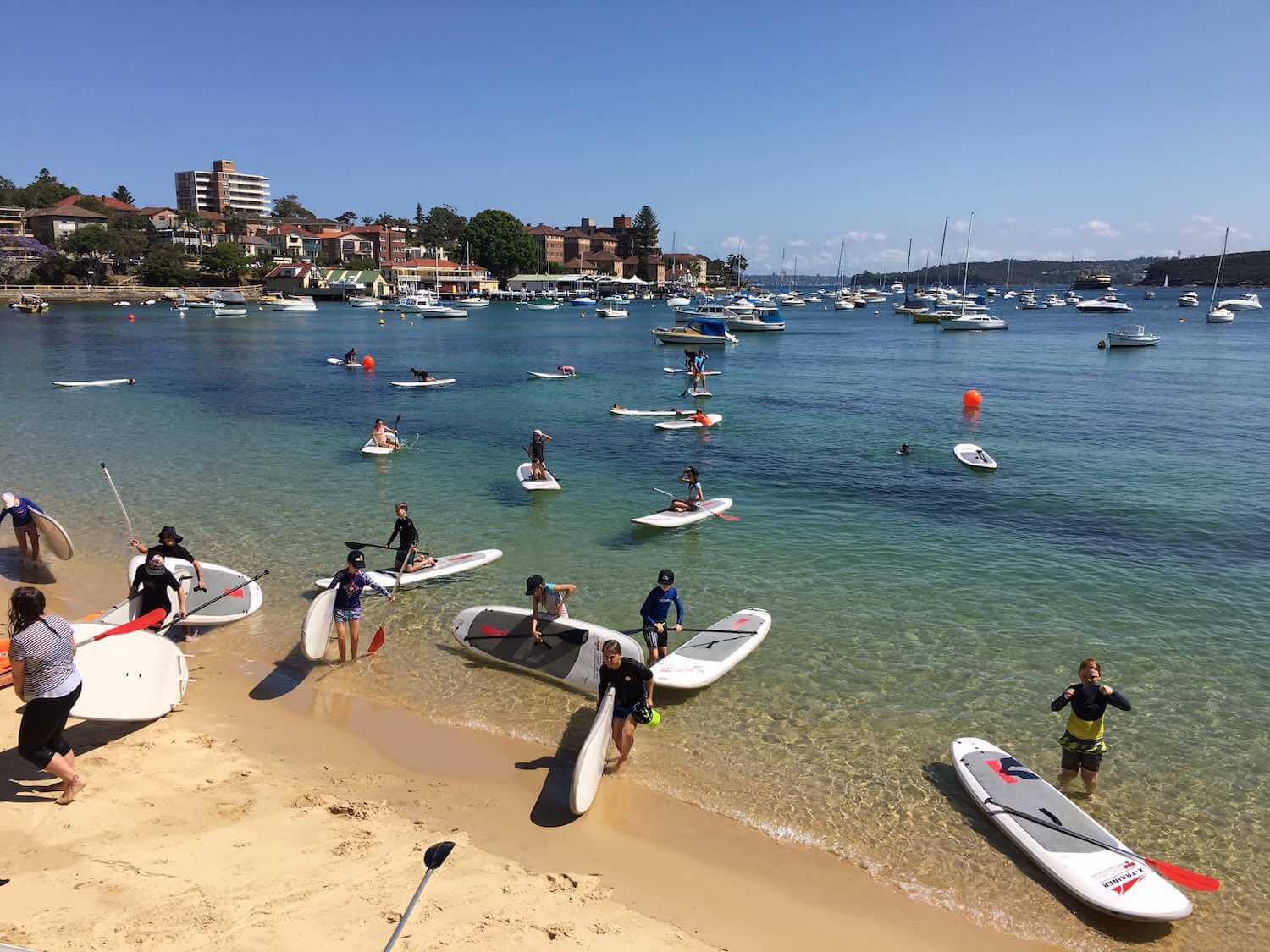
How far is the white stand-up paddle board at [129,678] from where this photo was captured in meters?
8.91

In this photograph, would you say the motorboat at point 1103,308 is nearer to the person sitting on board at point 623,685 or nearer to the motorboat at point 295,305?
the motorboat at point 295,305

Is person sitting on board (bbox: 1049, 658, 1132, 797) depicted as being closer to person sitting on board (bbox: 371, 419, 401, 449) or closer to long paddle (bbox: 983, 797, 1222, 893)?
long paddle (bbox: 983, 797, 1222, 893)

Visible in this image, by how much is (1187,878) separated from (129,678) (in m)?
11.8

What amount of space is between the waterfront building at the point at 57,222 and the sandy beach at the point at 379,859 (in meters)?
173

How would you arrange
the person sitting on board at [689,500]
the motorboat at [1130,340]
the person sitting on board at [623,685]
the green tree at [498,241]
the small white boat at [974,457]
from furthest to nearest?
the green tree at [498,241], the motorboat at [1130,340], the small white boat at [974,457], the person sitting on board at [689,500], the person sitting on board at [623,685]

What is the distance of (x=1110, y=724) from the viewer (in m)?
10.8

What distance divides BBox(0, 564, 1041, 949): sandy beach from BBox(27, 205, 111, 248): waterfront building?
173422 mm

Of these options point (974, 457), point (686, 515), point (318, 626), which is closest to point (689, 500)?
point (686, 515)

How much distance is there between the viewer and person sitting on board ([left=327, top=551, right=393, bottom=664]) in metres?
11.4

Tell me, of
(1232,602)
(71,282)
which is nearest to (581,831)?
(1232,602)

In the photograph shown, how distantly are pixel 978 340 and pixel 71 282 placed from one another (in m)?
143

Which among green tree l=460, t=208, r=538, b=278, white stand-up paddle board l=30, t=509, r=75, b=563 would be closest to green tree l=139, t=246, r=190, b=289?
green tree l=460, t=208, r=538, b=278

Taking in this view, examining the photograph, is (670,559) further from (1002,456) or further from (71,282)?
(71,282)

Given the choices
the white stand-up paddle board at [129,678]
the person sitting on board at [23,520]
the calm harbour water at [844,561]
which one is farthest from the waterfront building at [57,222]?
the white stand-up paddle board at [129,678]
